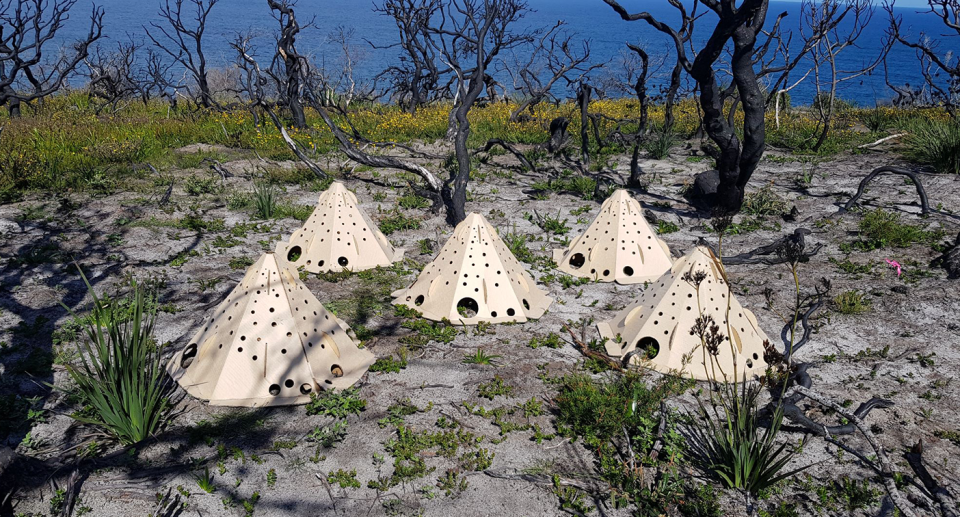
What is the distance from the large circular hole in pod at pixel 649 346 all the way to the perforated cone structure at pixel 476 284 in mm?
1130

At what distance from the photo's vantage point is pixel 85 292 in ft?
22.2

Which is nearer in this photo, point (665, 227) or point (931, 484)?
point (931, 484)

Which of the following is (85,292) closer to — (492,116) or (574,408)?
(574,408)

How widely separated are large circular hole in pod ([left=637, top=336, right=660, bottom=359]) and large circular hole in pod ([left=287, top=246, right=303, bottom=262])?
424 cm

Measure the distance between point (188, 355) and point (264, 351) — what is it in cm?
88

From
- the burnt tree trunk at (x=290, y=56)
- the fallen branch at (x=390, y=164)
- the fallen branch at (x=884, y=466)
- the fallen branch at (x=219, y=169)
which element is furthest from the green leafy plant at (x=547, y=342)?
the burnt tree trunk at (x=290, y=56)

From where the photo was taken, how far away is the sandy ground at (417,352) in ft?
12.2

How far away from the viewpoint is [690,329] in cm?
A: 497

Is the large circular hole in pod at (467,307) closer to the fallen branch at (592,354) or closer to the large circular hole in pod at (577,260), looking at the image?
the fallen branch at (592,354)

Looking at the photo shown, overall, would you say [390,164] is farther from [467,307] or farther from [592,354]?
[592,354]

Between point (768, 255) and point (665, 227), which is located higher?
point (665, 227)

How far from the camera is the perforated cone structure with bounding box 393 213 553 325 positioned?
6109mm

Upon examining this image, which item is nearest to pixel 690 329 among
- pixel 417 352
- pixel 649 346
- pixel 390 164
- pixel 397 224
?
pixel 649 346

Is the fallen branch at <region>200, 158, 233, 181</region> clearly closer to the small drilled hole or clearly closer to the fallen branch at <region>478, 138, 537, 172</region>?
the fallen branch at <region>478, 138, 537, 172</region>
